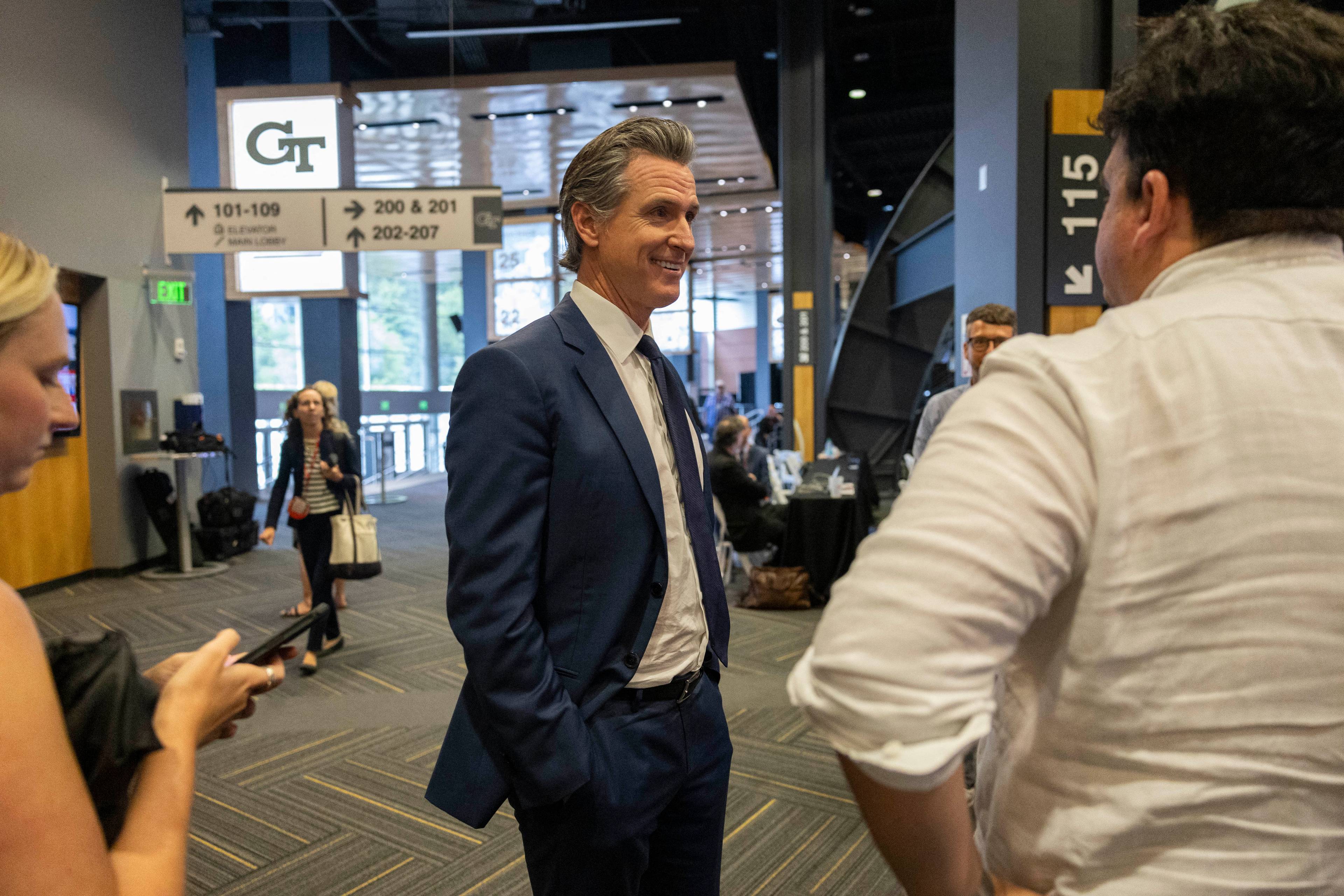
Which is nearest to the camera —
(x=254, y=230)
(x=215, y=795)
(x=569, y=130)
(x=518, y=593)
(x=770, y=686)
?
(x=518, y=593)

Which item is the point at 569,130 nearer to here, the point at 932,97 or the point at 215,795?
the point at 932,97

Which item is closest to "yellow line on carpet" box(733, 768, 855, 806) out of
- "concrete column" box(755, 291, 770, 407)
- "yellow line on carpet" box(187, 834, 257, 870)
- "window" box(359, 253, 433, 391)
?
"yellow line on carpet" box(187, 834, 257, 870)

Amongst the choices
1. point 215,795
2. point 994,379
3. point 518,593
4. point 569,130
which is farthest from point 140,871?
point 569,130

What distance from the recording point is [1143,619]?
0.56m

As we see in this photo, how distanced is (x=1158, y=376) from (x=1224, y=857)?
0.32 metres

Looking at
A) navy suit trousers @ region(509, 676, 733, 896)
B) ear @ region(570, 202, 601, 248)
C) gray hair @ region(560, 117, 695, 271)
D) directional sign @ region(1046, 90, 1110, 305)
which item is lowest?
navy suit trousers @ region(509, 676, 733, 896)

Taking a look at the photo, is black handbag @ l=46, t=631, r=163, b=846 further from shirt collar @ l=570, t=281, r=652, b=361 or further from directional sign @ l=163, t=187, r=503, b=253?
directional sign @ l=163, t=187, r=503, b=253

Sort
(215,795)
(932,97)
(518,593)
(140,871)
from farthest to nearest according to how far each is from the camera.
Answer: (932,97), (215,795), (518,593), (140,871)

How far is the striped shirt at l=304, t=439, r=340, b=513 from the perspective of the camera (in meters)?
4.52

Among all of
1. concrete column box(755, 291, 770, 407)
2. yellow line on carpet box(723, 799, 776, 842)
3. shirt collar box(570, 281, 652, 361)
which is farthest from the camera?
concrete column box(755, 291, 770, 407)

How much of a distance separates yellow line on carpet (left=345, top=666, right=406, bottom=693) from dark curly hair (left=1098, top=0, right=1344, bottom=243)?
13.1 feet

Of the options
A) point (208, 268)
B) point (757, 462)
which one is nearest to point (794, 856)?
point (757, 462)

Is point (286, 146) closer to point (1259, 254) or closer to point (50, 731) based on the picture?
point (50, 731)

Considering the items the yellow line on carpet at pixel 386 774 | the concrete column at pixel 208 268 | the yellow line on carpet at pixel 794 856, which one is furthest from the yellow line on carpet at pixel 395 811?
the concrete column at pixel 208 268
